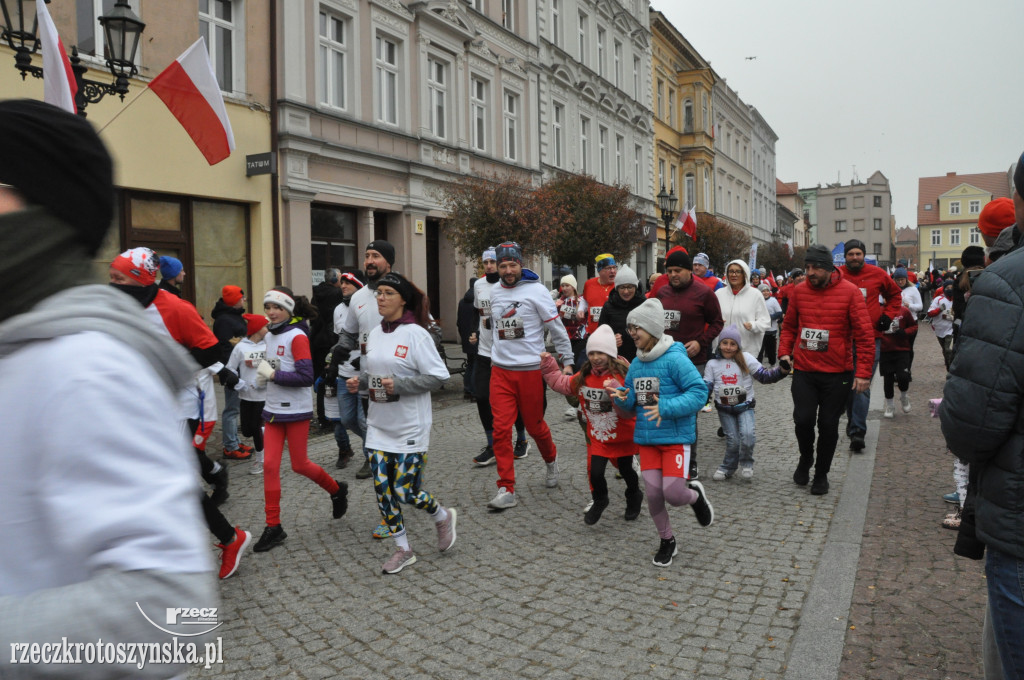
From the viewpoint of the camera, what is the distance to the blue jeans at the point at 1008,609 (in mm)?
2223

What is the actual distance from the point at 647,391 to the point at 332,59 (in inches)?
561

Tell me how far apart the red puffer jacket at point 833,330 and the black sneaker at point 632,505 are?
2.01m

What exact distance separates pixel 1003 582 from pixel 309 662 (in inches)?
113

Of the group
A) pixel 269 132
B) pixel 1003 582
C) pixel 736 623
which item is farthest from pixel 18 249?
pixel 269 132

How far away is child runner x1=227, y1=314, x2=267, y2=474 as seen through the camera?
7648 mm

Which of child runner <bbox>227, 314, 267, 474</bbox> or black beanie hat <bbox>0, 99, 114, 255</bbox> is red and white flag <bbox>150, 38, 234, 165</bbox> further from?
black beanie hat <bbox>0, 99, 114, 255</bbox>

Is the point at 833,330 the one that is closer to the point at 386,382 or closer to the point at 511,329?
the point at 511,329

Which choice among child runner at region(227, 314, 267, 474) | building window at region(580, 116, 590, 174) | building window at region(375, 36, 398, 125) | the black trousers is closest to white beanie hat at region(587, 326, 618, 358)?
the black trousers

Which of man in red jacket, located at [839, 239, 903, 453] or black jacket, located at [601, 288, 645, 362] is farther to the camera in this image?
man in red jacket, located at [839, 239, 903, 453]

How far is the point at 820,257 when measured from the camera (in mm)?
6539

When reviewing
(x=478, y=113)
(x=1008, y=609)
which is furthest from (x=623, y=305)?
(x=478, y=113)

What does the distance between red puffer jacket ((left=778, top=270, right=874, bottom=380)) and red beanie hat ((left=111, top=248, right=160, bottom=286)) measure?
521 cm

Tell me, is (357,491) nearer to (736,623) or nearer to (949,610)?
(736,623)

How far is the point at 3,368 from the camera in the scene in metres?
1.05
